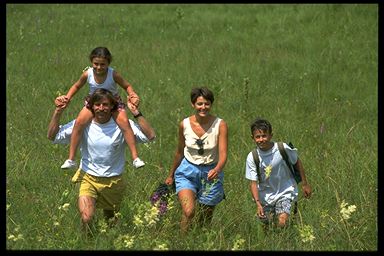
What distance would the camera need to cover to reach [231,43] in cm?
1379

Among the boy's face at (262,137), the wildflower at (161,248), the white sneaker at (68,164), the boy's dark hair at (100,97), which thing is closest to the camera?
the wildflower at (161,248)

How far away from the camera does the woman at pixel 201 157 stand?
565cm

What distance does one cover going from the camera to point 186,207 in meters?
5.57

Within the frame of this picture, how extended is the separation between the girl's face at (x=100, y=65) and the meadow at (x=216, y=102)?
120 centimetres

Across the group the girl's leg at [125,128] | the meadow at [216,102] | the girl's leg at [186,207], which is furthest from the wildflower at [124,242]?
the girl's leg at [125,128]

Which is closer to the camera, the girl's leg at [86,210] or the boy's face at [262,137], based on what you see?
the girl's leg at [86,210]

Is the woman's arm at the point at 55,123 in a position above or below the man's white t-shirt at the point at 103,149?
above

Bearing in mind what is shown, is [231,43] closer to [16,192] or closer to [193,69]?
[193,69]

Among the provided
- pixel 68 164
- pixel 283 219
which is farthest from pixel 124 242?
pixel 283 219

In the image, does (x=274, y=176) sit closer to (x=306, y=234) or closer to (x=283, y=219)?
(x=283, y=219)

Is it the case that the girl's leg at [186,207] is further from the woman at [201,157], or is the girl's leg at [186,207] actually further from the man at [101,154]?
the man at [101,154]

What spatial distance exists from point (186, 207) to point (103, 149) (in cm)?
85

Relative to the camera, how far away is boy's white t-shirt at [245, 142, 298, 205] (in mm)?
5797

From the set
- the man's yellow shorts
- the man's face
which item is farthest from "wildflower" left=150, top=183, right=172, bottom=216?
the man's face
